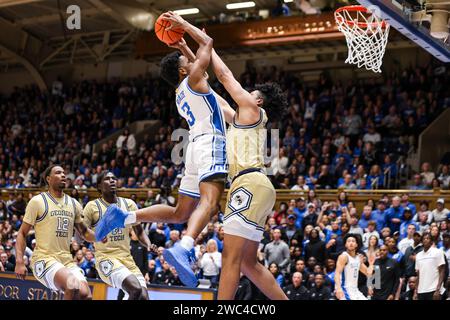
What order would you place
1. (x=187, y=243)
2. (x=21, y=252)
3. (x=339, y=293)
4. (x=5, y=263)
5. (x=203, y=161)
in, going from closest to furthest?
1. (x=187, y=243)
2. (x=203, y=161)
3. (x=21, y=252)
4. (x=339, y=293)
5. (x=5, y=263)

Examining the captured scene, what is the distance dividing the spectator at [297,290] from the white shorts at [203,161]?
6.26 m

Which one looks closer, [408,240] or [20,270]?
[20,270]

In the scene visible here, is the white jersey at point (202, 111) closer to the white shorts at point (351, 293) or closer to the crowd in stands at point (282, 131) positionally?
the white shorts at point (351, 293)

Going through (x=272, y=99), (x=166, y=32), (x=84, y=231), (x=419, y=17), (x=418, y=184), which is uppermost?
(x=419, y=17)

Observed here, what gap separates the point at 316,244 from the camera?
538 inches

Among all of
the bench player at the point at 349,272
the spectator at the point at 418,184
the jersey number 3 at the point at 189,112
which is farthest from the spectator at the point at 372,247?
the jersey number 3 at the point at 189,112

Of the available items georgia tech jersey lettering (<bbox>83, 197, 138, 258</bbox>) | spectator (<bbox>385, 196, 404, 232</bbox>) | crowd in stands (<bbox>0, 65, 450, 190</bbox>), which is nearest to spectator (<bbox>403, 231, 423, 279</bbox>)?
spectator (<bbox>385, 196, 404, 232</bbox>)

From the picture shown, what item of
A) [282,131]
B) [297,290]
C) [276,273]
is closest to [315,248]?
[276,273]

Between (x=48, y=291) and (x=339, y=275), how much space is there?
459cm

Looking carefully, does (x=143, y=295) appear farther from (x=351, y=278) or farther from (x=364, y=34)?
(x=351, y=278)

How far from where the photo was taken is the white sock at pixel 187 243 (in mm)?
6161

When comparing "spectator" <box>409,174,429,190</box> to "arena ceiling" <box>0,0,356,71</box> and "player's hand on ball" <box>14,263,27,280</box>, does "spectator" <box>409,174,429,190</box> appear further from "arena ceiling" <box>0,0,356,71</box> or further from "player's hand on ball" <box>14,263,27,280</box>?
"player's hand on ball" <box>14,263,27,280</box>

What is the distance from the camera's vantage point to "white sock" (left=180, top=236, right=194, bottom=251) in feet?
20.2

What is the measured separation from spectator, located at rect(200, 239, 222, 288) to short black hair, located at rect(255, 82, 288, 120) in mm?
7256
